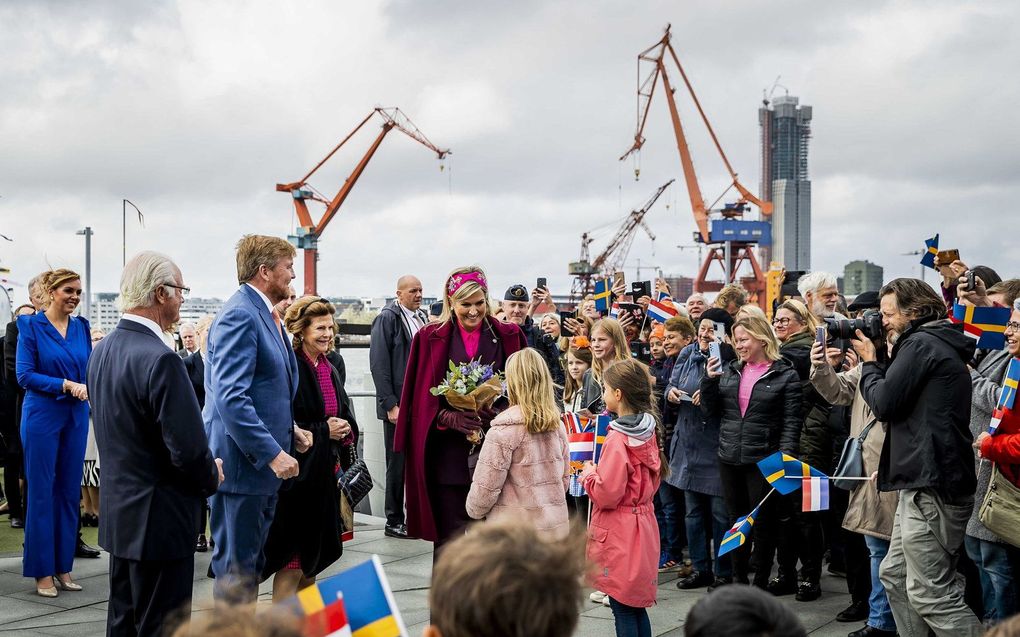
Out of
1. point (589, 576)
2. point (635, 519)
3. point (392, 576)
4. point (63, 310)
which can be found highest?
point (63, 310)

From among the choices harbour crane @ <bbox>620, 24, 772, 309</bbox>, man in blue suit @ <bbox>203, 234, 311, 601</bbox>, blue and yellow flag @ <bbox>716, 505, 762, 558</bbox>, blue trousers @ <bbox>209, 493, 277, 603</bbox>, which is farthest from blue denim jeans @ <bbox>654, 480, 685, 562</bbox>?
harbour crane @ <bbox>620, 24, 772, 309</bbox>

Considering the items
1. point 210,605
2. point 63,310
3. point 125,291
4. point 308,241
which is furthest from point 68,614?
point 308,241

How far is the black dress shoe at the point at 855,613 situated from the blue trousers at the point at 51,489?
4584mm

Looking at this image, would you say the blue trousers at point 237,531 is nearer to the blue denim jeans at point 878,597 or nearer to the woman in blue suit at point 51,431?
the woman in blue suit at point 51,431

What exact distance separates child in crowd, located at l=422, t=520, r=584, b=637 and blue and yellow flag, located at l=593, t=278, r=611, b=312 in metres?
7.27

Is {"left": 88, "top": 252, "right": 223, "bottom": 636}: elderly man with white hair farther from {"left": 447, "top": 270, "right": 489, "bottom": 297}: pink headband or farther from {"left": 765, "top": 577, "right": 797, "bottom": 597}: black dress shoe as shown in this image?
{"left": 765, "top": 577, "right": 797, "bottom": 597}: black dress shoe

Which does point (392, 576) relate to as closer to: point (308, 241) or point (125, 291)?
point (125, 291)

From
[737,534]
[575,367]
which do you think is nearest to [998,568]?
[737,534]

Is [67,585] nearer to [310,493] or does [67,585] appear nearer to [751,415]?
[310,493]

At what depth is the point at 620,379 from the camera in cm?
507

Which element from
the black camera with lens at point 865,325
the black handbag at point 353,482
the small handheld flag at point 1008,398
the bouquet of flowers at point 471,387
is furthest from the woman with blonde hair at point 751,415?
the black handbag at point 353,482

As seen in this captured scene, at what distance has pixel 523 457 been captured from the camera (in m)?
4.88

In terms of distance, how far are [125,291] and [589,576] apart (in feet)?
8.67

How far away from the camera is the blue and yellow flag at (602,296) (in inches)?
358
